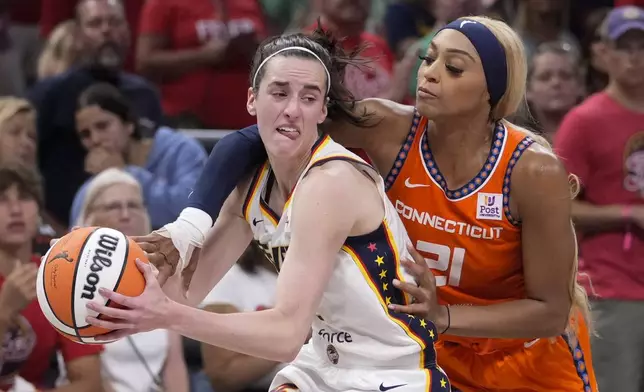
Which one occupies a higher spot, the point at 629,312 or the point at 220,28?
the point at 220,28

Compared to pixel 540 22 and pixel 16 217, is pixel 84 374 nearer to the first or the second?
pixel 16 217

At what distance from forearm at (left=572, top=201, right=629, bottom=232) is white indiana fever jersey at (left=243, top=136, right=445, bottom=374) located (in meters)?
2.06

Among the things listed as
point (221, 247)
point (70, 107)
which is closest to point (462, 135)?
point (221, 247)

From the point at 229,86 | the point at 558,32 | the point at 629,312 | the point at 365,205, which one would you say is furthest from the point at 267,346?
the point at 558,32

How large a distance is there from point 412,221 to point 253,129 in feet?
1.71

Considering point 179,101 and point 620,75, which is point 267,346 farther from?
point 179,101

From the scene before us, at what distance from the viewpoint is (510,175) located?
126 inches

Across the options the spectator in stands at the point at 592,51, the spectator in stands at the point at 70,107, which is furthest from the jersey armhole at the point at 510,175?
the spectator in stands at the point at 592,51

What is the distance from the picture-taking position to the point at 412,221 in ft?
10.8

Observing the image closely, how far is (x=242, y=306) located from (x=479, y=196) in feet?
6.08

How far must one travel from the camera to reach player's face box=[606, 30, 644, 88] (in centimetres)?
505

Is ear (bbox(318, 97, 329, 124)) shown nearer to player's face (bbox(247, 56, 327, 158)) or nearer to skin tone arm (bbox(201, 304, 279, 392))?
player's face (bbox(247, 56, 327, 158))

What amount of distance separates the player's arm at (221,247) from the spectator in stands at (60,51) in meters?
2.90

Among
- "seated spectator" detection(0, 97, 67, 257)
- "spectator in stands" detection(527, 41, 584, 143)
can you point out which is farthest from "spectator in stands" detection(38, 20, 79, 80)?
"spectator in stands" detection(527, 41, 584, 143)
